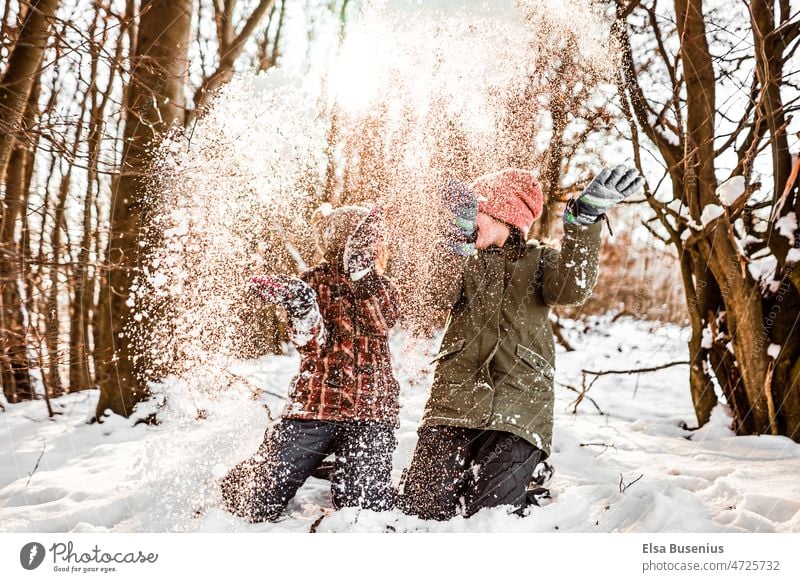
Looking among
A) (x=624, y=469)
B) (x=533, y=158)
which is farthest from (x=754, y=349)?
(x=533, y=158)

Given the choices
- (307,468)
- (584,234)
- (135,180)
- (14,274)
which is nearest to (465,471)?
(307,468)

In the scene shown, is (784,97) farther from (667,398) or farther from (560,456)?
(560,456)

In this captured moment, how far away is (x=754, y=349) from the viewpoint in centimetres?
123

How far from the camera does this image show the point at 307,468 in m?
1.05

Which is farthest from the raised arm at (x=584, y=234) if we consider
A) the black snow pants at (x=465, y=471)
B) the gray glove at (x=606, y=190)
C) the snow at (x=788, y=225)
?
the snow at (x=788, y=225)

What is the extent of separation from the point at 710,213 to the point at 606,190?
0.61 meters

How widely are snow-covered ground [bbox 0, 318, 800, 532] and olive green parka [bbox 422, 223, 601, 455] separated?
0.45ft

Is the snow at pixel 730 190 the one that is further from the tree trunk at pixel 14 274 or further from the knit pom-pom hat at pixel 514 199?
the tree trunk at pixel 14 274

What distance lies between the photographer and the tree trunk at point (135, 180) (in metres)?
1.24

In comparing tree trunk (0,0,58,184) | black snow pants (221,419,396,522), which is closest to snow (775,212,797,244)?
black snow pants (221,419,396,522)

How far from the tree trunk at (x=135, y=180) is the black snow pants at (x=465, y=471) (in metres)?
0.76

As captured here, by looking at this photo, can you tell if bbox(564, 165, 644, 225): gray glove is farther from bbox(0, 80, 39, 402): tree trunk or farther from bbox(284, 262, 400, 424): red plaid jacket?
bbox(0, 80, 39, 402): tree trunk

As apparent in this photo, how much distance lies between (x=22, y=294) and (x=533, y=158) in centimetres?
138
